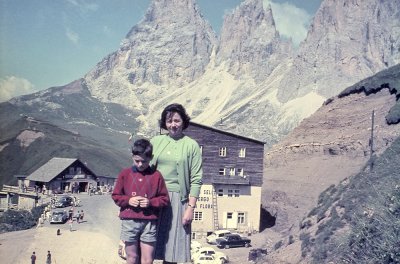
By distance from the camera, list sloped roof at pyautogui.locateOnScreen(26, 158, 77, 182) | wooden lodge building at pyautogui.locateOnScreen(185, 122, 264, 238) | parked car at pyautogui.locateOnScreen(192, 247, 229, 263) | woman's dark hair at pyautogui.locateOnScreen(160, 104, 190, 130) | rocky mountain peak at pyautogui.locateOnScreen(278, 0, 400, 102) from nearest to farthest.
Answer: woman's dark hair at pyautogui.locateOnScreen(160, 104, 190, 130)
parked car at pyautogui.locateOnScreen(192, 247, 229, 263)
wooden lodge building at pyautogui.locateOnScreen(185, 122, 264, 238)
sloped roof at pyautogui.locateOnScreen(26, 158, 77, 182)
rocky mountain peak at pyautogui.locateOnScreen(278, 0, 400, 102)

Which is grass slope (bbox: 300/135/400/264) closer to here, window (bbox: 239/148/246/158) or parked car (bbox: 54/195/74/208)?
window (bbox: 239/148/246/158)

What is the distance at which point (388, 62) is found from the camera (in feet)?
526

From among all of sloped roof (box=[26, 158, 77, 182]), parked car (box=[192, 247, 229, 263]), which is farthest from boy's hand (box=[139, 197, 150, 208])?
sloped roof (box=[26, 158, 77, 182])

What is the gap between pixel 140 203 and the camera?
5.88 m

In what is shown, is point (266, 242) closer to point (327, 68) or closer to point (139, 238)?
point (139, 238)

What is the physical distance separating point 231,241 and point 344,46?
454ft

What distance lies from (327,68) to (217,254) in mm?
135379

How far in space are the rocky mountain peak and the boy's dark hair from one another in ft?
490

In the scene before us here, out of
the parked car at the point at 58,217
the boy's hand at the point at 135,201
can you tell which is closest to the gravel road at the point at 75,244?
the parked car at the point at 58,217

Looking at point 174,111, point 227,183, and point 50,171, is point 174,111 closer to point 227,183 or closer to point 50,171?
point 227,183

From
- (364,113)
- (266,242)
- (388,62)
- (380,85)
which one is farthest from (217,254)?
(388,62)

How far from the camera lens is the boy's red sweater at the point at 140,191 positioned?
594 centimetres

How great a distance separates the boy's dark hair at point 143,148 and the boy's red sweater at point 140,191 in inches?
10.2

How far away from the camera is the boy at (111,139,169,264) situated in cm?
594
